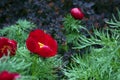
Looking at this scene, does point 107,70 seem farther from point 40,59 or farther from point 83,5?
point 83,5

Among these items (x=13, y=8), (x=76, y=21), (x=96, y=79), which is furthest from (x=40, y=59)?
(x=13, y=8)

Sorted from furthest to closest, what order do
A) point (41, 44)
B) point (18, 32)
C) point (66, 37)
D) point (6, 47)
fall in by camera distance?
point (66, 37), point (18, 32), point (41, 44), point (6, 47)

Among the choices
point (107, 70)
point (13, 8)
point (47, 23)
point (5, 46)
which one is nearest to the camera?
point (5, 46)

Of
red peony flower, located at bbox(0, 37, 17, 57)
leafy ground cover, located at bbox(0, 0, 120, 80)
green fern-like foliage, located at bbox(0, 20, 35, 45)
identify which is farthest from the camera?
green fern-like foliage, located at bbox(0, 20, 35, 45)

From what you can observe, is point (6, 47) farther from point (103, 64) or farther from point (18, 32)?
point (18, 32)

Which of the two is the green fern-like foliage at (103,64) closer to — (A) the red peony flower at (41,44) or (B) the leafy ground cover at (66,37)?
(B) the leafy ground cover at (66,37)

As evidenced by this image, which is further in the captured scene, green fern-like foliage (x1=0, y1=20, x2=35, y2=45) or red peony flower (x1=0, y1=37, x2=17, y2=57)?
green fern-like foliage (x1=0, y1=20, x2=35, y2=45)

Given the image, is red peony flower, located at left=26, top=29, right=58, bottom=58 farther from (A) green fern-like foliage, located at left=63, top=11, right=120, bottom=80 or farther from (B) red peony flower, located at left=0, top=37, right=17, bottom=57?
(A) green fern-like foliage, located at left=63, top=11, right=120, bottom=80

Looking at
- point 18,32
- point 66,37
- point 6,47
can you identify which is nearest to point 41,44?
point 6,47

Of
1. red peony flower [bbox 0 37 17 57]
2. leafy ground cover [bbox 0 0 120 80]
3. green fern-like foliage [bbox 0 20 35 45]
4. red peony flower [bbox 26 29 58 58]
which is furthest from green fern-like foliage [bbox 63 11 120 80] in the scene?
green fern-like foliage [bbox 0 20 35 45]
